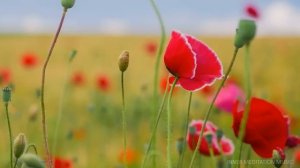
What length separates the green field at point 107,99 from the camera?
9.77ft

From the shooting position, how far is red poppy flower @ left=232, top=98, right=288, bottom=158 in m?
0.93

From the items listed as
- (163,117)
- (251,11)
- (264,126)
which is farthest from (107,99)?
(264,126)

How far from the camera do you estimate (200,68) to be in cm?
91

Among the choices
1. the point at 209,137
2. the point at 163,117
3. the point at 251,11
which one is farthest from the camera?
the point at 163,117

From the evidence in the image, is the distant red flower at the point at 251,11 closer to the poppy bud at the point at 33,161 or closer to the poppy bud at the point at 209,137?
the poppy bud at the point at 209,137

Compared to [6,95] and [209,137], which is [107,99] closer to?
[209,137]

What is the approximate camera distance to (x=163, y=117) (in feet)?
8.23

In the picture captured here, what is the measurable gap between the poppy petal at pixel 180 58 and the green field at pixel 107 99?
262 mm

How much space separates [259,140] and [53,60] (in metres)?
9.16

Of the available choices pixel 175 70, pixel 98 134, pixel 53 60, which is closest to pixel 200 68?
pixel 175 70

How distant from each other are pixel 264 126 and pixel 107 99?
316cm

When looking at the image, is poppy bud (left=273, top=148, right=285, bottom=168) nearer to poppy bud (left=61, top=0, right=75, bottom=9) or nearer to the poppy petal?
the poppy petal

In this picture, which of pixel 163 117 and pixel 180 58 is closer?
pixel 180 58

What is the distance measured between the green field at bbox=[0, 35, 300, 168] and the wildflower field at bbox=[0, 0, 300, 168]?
0.05 feet
